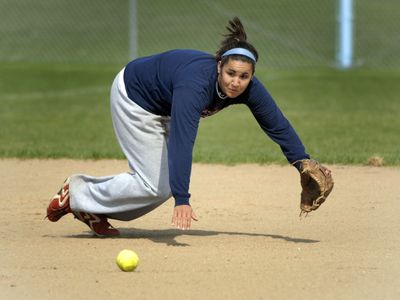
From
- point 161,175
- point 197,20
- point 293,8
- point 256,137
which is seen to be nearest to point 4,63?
point 197,20

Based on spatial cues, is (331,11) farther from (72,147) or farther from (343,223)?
(343,223)

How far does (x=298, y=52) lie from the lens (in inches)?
914

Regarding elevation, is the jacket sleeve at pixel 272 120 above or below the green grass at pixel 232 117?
below

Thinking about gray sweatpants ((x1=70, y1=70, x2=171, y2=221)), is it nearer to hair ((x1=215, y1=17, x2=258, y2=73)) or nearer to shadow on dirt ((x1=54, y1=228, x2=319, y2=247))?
shadow on dirt ((x1=54, y1=228, x2=319, y2=247))

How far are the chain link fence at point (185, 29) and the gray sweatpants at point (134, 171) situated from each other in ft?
50.3

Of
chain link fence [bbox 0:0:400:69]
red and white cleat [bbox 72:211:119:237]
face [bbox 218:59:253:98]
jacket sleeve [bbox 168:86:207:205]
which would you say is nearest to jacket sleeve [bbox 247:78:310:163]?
face [bbox 218:59:253:98]

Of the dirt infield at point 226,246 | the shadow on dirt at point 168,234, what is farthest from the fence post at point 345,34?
the shadow on dirt at point 168,234

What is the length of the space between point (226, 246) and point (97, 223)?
3.19ft

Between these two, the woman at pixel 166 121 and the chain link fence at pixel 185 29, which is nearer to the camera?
the woman at pixel 166 121

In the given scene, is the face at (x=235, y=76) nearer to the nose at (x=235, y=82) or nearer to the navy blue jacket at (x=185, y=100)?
the nose at (x=235, y=82)

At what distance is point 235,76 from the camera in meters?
6.26

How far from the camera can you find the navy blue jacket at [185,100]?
6227 mm

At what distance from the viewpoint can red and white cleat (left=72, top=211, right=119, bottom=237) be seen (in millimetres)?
7047

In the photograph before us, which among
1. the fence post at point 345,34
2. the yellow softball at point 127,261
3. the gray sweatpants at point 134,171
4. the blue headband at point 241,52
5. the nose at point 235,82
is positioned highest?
the fence post at point 345,34
